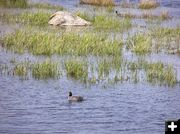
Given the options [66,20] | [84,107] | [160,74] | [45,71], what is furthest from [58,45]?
[66,20]

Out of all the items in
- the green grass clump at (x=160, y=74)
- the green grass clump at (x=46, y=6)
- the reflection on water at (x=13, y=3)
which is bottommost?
the green grass clump at (x=160, y=74)

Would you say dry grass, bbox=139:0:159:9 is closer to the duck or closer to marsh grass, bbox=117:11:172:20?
marsh grass, bbox=117:11:172:20

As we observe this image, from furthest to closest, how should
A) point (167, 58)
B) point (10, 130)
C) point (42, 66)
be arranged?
point (167, 58) < point (42, 66) < point (10, 130)

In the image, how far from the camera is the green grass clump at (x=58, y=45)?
2552 cm

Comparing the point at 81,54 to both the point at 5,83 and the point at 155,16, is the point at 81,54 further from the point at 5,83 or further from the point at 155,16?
the point at 155,16

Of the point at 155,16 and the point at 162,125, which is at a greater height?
the point at 155,16

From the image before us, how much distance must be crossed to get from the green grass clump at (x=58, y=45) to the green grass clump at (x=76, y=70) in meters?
2.95

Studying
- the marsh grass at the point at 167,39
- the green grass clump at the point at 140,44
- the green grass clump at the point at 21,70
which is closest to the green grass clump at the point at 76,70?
the green grass clump at the point at 21,70

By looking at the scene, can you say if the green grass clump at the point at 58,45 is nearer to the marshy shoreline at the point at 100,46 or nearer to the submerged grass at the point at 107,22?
the marshy shoreline at the point at 100,46

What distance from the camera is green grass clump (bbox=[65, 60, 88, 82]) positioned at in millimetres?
21406

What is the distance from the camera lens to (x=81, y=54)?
2534cm

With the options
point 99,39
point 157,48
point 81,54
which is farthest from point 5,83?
point 157,48

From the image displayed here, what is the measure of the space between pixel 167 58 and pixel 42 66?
7201 millimetres

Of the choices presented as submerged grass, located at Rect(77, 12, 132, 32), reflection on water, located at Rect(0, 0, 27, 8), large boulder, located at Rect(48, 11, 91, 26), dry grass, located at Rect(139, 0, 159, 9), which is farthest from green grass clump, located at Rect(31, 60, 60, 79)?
dry grass, located at Rect(139, 0, 159, 9)
